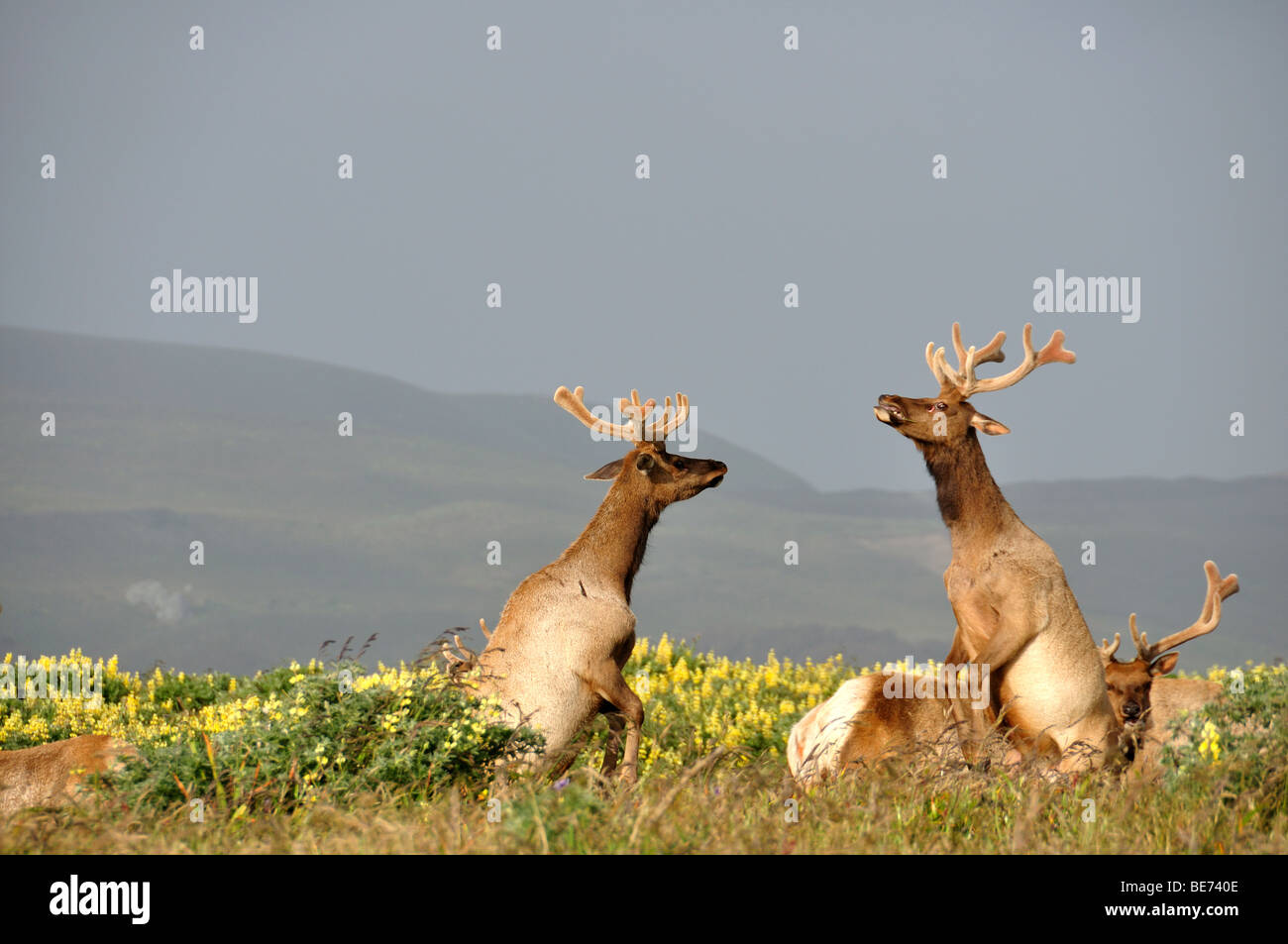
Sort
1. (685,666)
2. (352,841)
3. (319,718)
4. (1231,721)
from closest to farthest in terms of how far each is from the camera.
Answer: (352,841) < (319,718) < (1231,721) < (685,666)

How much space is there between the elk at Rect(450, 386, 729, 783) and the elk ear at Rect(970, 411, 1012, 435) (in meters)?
1.87

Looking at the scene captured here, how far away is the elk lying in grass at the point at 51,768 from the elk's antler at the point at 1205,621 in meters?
8.11

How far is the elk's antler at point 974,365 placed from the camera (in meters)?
10.0

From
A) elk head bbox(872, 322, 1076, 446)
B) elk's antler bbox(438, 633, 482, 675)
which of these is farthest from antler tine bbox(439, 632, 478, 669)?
elk head bbox(872, 322, 1076, 446)

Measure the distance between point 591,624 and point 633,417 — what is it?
5.95 feet

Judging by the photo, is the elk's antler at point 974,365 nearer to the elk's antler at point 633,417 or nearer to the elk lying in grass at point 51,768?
the elk's antler at point 633,417

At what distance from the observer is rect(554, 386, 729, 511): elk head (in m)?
9.55

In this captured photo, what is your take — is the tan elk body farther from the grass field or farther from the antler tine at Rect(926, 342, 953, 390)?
the antler tine at Rect(926, 342, 953, 390)
